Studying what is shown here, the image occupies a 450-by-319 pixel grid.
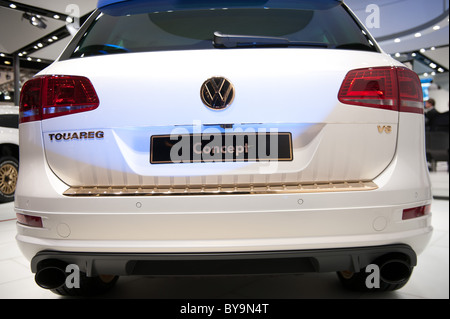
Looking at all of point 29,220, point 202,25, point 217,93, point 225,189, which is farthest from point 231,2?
point 29,220

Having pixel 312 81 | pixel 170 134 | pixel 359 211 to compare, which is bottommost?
pixel 359 211

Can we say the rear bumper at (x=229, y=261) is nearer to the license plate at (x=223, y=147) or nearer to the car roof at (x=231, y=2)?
the license plate at (x=223, y=147)

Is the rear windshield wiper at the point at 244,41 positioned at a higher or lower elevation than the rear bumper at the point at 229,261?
higher

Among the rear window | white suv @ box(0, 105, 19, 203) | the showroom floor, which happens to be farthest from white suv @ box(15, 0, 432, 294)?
white suv @ box(0, 105, 19, 203)

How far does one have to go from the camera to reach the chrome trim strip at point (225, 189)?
1.24 meters

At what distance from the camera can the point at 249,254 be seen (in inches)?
49.3

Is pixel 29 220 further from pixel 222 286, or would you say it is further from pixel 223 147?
pixel 222 286

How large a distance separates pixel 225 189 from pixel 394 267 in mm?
670

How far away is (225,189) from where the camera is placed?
125 centimetres

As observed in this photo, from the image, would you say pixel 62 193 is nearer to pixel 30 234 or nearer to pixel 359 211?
pixel 30 234

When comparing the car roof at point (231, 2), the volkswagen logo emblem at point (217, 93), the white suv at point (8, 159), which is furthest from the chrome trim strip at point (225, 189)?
the white suv at point (8, 159)

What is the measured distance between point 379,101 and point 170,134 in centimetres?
74

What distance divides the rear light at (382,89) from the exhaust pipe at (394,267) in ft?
1.71

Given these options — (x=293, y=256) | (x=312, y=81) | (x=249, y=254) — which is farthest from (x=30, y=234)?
(x=312, y=81)
